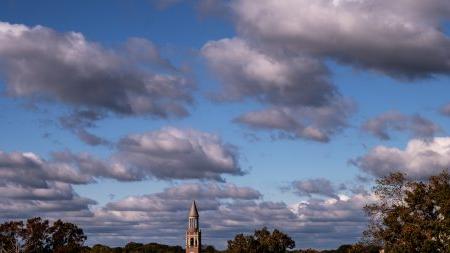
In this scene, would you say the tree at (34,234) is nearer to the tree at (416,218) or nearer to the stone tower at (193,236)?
the stone tower at (193,236)

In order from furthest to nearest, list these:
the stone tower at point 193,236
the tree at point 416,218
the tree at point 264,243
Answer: the stone tower at point 193,236
the tree at point 264,243
the tree at point 416,218

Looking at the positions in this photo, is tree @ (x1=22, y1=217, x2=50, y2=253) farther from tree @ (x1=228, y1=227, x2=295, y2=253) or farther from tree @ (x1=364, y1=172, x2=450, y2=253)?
tree @ (x1=364, y1=172, x2=450, y2=253)

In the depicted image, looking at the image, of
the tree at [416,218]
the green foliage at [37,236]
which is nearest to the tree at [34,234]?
the green foliage at [37,236]

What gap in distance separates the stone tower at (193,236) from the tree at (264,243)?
1423 centimetres

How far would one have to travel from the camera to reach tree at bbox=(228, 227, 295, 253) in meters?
151

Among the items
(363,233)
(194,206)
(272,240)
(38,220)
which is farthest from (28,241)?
(363,233)

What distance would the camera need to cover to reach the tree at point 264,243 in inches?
5945

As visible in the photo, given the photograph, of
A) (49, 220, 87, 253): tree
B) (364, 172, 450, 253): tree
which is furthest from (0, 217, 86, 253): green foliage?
(364, 172, 450, 253): tree

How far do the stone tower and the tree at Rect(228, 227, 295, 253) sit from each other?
46.7 ft

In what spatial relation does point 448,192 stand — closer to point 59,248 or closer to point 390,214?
point 390,214

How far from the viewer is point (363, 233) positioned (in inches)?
3332

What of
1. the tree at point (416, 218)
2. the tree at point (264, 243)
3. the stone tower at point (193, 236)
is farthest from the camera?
the stone tower at point (193, 236)

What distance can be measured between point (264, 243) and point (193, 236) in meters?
22.4

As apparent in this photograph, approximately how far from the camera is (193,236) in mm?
167000
